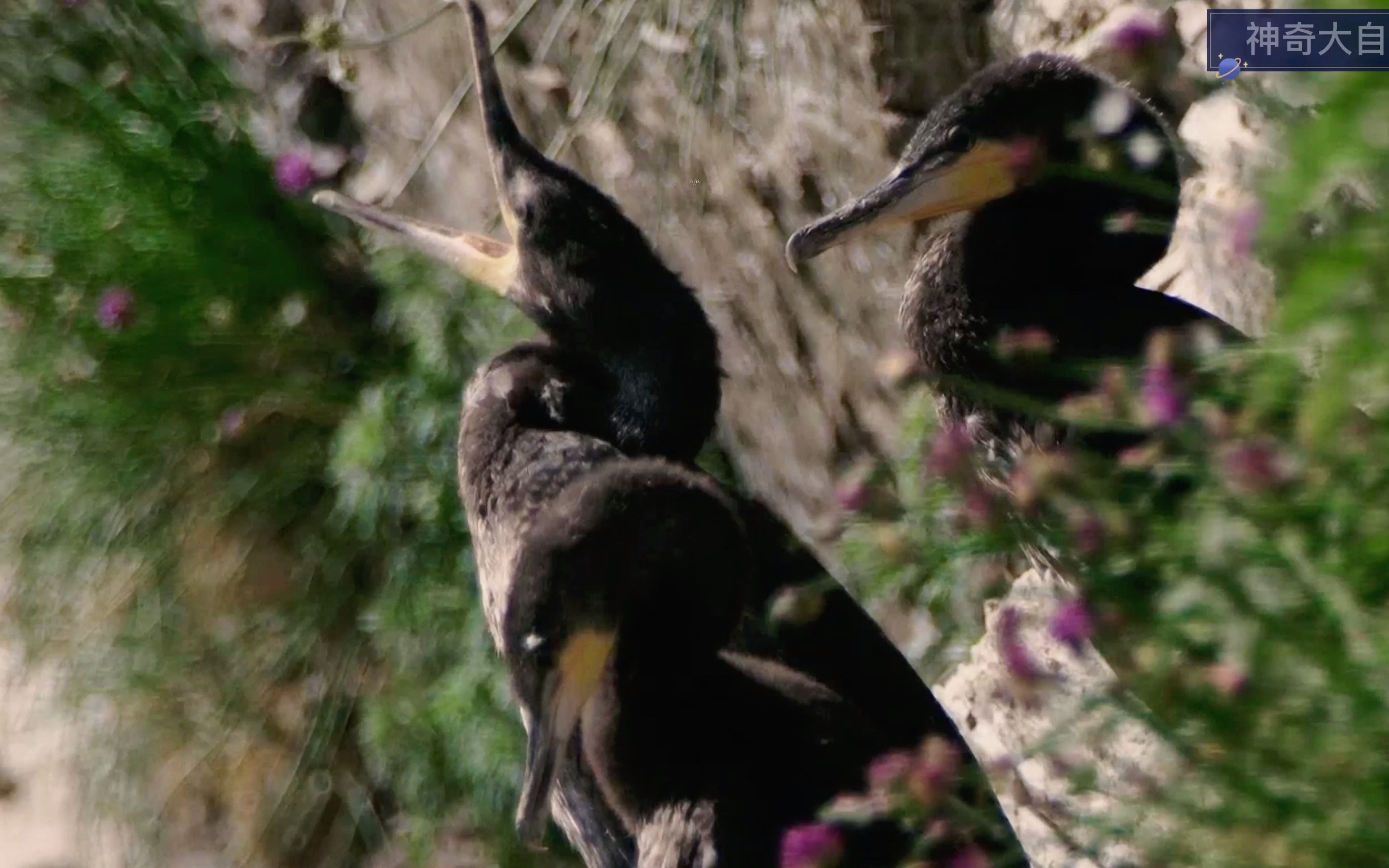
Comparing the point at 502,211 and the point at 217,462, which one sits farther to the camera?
the point at 217,462

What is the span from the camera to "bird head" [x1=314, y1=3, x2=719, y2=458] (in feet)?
6.88

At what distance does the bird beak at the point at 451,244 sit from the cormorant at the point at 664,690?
0.46 meters

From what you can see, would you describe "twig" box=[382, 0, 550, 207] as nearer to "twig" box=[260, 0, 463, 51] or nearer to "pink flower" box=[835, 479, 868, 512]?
"twig" box=[260, 0, 463, 51]

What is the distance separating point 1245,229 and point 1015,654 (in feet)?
1.15

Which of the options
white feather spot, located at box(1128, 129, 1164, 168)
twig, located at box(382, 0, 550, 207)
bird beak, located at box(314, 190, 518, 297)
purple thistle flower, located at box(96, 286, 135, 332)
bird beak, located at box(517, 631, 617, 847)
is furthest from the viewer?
purple thistle flower, located at box(96, 286, 135, 332)

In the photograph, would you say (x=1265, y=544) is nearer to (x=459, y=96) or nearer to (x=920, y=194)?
(x=920, y=194)

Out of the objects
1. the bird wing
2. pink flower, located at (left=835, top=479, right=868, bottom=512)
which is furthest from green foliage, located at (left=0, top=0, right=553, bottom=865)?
pink flower, located at (left=835, top=479, right=868, bottom=512)

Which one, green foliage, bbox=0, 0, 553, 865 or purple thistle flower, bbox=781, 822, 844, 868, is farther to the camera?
green foliage, bbox=0, 0, 553, 865

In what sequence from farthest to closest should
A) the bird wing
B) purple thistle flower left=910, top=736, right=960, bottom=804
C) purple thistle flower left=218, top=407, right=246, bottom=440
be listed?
purple thistle flower left=218, top=407, right=246, bottom=440 → the bird wing → purple thistle flower left=910, top=736, right=960, bottom=804

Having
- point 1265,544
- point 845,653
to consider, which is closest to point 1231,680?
point 1265,544

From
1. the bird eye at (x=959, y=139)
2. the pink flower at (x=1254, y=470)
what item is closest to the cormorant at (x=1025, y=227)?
the bird eye at (x=959, y=139)

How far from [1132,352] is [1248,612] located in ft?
2.35

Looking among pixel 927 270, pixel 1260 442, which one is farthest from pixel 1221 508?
pixel 927 270

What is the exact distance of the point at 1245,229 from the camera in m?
1.07
